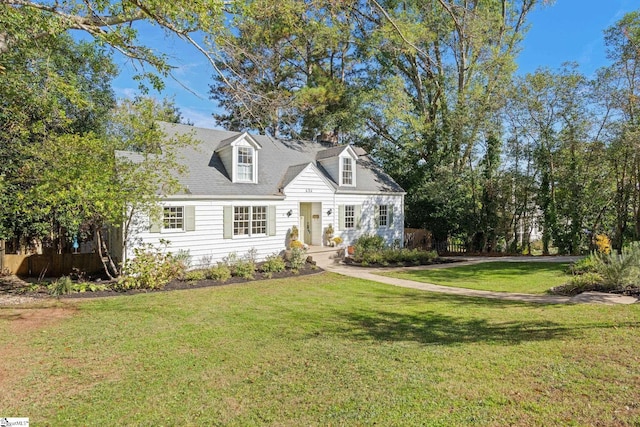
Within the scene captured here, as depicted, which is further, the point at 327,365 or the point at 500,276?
the point at 500,276

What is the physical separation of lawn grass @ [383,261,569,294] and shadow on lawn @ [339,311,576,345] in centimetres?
405

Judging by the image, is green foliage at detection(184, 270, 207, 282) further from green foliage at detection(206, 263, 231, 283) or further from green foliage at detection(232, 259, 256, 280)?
green foliage at detection(232, 259, 256, 280)

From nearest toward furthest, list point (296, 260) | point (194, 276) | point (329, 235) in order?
point (194, 276) < point (296, 260) < point (329, 235)

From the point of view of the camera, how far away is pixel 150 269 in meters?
11.1

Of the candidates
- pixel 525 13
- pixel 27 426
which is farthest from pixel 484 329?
pixel 525 13

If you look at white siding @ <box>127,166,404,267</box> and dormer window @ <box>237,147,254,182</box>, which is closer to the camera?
white siding @ <box>127,166,404,267</box>

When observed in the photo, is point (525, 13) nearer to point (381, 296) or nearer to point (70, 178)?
point (381, 296)

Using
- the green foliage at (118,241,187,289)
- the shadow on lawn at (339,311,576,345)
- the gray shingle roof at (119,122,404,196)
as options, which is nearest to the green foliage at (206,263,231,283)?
the green foliage at (118,241,187,289)

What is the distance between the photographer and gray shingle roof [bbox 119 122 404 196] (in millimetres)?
14812

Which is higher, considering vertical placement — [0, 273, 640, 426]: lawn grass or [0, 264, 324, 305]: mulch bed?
[0, 264, 324, 305]: mulch bed

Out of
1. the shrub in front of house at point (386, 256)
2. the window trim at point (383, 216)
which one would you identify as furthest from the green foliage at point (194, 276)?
the window trim at point (383, 216)

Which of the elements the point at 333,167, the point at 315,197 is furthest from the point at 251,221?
the point at 333,167

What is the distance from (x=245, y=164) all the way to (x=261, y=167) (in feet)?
4.68

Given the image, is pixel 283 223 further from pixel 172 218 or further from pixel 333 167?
pixel 172 218
